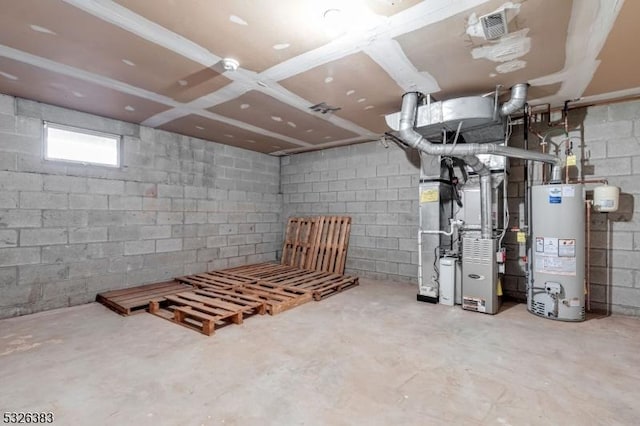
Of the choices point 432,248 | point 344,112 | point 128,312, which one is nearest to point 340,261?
point 432,248

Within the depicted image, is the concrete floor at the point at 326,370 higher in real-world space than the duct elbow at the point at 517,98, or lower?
lower

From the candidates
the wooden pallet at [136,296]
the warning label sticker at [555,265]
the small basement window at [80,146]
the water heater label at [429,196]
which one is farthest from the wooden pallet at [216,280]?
the warning label sticker at [555,265]

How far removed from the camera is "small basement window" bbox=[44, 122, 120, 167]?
3.44 m

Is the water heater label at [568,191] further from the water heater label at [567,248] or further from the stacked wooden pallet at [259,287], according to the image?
the stacked wooden pallet at [259,287]

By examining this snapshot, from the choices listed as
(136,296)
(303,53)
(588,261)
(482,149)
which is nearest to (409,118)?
(482,149)

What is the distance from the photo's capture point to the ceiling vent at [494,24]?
1.85 metres

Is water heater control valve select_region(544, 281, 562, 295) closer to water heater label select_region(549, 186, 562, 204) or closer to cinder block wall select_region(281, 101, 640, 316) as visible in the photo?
cinder block wall select_region(281, 101, 640, 316)

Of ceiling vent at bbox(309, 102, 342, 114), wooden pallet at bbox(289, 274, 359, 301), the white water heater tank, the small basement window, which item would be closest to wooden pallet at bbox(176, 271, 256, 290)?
wooden pallet at bbox(289, 274, 359, 301)

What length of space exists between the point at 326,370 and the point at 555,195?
2865mm

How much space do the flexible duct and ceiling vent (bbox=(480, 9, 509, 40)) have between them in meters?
0.98

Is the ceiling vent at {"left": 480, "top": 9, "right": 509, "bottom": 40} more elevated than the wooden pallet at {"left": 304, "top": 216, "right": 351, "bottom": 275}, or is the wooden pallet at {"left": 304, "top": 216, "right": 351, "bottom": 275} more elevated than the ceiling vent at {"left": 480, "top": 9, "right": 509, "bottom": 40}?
the ceiling vent at {"left": 480, "top": 9, "right": 509, "bottom": 40}

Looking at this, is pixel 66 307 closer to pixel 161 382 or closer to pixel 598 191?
pixel 161 382

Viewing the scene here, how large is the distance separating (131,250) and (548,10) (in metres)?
4.79

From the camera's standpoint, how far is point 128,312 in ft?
10.5
